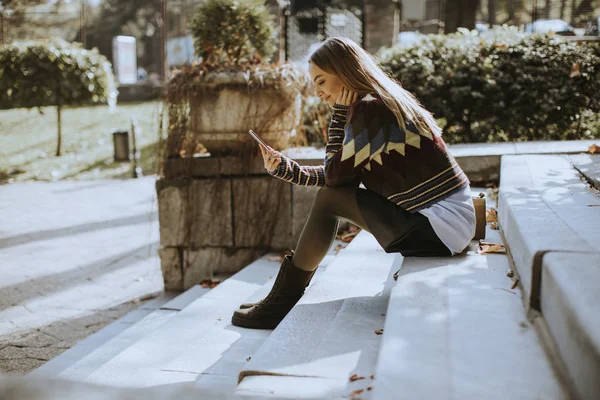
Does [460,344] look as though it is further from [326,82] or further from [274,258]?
[274,258]

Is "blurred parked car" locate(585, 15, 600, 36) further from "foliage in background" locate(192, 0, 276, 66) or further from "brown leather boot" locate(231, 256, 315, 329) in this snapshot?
"brown leather boot" locate(231, 256, 315, 329)

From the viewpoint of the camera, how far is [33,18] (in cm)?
2008

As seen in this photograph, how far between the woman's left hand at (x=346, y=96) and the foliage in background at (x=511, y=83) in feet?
10.3

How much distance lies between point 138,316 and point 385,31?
10.3 m

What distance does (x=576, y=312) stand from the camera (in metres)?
1.48

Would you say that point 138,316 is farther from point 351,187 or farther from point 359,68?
point 359,68

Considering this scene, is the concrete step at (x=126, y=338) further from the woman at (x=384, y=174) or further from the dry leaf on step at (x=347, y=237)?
the woman at (x=384, y=174)

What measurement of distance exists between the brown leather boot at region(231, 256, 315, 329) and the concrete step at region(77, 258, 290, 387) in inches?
2.3

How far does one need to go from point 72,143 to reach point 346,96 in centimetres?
1084

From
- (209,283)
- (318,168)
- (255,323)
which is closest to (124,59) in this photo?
(209,283)

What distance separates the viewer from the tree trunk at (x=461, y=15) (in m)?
11.6

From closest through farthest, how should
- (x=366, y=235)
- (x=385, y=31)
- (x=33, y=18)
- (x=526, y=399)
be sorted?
(x=526, y=399) < (x=366, y=235) < (x=385, y=31) < (x=33, y=18)

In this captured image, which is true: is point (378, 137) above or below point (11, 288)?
above

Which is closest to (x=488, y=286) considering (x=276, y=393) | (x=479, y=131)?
(x=276, y=393)
